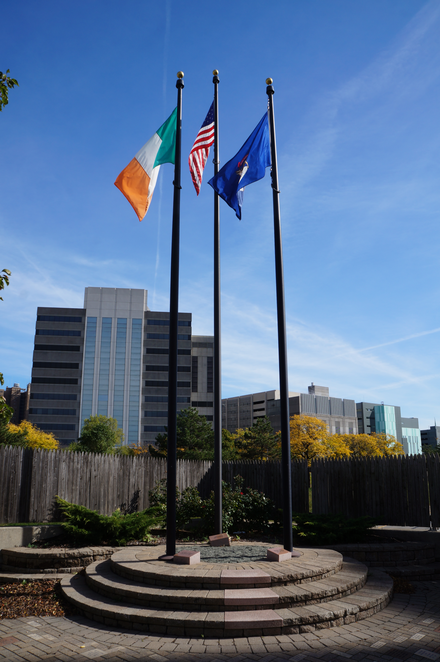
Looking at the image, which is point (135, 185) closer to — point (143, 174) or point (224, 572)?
point (143, 174)

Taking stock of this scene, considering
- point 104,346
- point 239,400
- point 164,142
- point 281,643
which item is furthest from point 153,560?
point 239,400

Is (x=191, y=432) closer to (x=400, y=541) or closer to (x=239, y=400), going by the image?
(x=400, y=541)

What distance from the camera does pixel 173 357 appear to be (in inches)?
327

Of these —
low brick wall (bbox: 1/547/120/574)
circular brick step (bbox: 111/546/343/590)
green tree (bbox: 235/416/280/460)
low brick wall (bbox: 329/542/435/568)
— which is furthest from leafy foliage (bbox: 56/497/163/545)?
green tree (bbox: 235/416/280/460)

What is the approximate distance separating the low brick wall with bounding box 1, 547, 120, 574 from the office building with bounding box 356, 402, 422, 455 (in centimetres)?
13634

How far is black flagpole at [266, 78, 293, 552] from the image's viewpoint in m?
8.33

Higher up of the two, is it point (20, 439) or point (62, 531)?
point (20, 439)

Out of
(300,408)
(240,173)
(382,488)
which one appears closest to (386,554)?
(382,488)

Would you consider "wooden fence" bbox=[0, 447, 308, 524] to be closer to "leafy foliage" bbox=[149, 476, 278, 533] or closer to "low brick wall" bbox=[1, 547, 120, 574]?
"leafy foliage" bbox=[149, 476, 278, 533]

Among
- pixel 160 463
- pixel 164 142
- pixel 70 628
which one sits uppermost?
pixel 164 142

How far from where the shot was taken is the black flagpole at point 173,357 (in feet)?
26.3

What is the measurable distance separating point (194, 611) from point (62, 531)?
206 inches

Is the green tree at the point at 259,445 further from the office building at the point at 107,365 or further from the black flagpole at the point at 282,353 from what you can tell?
the office building at the point at 107,365

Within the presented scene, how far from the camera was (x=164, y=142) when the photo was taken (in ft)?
30.8
